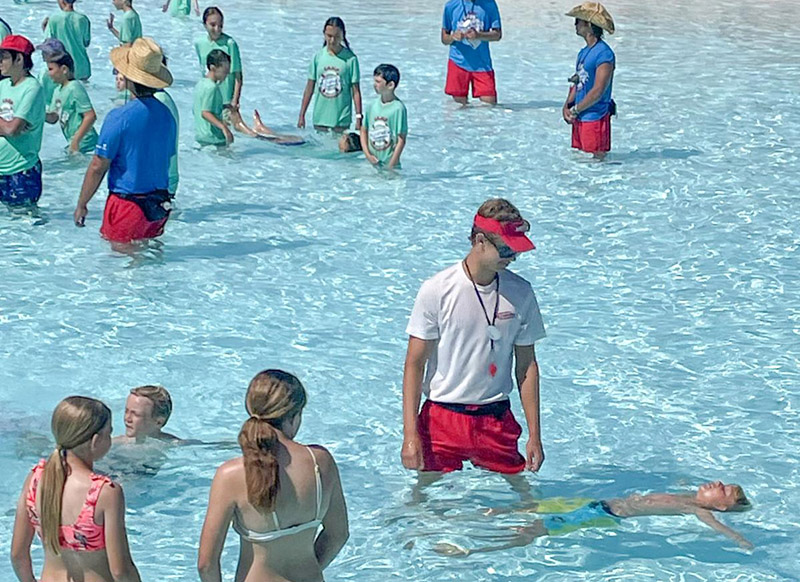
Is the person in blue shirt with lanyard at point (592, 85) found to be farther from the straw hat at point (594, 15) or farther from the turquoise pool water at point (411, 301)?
the turquoise pool water at point (411, 301)

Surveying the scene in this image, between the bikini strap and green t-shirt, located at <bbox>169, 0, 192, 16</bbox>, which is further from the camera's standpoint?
green t-shirt, located at <bbox>169, 0, 192, 16</bbox>

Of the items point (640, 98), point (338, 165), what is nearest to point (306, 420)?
point (338, 165)

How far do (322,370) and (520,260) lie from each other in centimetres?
287

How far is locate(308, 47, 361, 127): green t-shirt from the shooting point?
14.0m

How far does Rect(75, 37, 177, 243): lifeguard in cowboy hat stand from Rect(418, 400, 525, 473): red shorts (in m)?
4.09

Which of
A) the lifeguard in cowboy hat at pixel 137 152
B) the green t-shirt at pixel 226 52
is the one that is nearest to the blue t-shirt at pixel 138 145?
the lifeguard in cowboy hat at pixel 137 152

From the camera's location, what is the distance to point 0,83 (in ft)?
35.7

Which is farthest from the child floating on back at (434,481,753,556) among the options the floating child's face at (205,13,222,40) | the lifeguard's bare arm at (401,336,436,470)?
the floating child's face at (205,13,222,40)

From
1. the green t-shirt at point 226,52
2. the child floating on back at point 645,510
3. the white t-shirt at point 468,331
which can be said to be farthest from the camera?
the green t-shirt at point 226,52

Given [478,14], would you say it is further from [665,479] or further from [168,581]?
[168,581]

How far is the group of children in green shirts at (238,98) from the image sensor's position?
12188mm

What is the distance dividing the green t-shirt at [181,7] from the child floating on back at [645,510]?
18008 millimetres

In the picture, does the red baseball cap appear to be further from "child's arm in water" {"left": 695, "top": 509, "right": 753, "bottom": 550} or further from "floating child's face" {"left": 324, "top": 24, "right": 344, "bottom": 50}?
"child's arm in water" {"left": 695, "top": 509, "right": 753, "bottom": 550}

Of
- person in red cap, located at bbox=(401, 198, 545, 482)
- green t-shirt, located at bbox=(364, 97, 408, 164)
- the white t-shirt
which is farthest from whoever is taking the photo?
green t-shirt, located at bbox=(364, 97, 408, 164)
